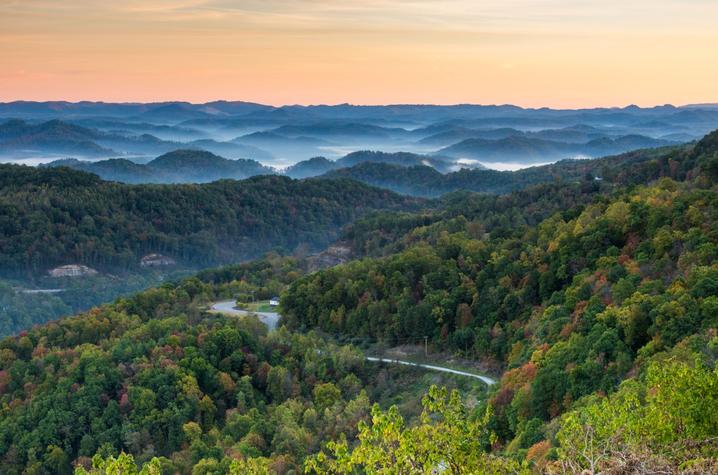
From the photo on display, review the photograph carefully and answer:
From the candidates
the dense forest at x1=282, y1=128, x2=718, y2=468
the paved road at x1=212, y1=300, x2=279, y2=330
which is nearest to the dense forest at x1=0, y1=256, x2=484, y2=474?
the paved road at x1=212, y1=300, x2=279, y2=330

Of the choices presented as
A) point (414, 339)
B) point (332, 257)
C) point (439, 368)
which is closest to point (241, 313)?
point (414, 339)

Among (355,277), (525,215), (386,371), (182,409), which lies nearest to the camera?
(182,409)

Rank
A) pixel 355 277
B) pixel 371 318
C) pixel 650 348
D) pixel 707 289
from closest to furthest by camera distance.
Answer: pixel 650 348 → pixel 707 289 → pixel 371 318 → pixel 355 277

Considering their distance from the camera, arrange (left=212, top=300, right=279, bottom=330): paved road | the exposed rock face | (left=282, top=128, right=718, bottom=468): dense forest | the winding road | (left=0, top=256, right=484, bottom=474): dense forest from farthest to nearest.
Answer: the exposed rock face, (left=212, top=300, right=279, bottom=330): paved road, the winding road, (left=0, top=256, right=484, bottom=474): dense forest, (left=282, top=128, right=718, bottom=468): dense forest

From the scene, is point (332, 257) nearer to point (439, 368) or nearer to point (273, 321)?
point (273, 321)

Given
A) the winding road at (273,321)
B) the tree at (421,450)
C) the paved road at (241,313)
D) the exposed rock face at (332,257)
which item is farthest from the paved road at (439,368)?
the exposed rock face at (332,257)

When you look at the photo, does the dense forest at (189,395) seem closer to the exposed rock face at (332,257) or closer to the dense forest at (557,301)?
the dense forest at (557,301)

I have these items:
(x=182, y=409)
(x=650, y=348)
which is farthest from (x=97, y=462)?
(x=182, y=409)

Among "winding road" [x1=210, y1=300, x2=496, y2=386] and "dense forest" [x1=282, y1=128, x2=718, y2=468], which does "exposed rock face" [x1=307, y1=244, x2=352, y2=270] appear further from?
"dense forest" [x1=282, y1=128, x2=718, y2=468]

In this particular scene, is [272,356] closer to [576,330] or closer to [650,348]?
[576,330]
